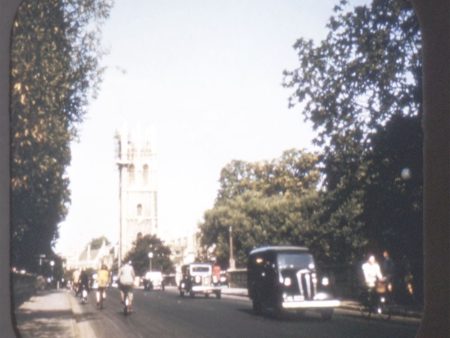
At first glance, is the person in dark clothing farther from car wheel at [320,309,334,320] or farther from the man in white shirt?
car wheel at [320,309,334,320]

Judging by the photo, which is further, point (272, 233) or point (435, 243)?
point (272, 233)

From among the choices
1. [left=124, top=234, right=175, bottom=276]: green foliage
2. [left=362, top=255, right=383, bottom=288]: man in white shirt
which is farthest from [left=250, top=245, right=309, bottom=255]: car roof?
[left=124, top=234, right=175, bottom=276]: green foliage

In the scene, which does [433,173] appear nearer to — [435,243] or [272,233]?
[435,243]

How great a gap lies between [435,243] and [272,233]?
6.09 metres

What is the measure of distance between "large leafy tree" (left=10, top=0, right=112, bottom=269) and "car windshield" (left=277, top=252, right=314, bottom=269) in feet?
18.1

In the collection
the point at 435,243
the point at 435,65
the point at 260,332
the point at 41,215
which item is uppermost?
the point at 435,65

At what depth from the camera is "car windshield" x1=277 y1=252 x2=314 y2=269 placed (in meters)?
14.3

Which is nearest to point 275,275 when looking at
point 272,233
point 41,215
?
point 272,233

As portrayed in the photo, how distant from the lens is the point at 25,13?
7652 millimetres

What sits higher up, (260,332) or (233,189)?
(233,189)

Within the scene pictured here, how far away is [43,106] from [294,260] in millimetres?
7376

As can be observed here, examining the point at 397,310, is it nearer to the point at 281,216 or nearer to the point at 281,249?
the point at 281,216

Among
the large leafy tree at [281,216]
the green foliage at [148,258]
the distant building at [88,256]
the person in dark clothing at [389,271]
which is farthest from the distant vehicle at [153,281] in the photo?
the person in dark clothing at [389,271]

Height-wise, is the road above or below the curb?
below
